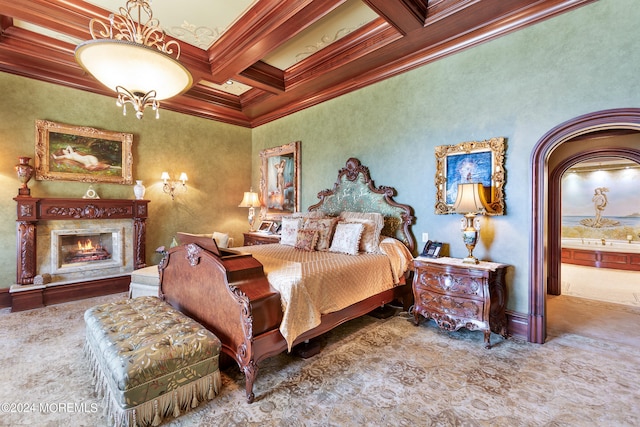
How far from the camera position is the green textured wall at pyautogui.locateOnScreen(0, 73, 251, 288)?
13.0ft

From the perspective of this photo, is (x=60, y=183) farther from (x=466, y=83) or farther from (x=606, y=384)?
(x=606, y=384)

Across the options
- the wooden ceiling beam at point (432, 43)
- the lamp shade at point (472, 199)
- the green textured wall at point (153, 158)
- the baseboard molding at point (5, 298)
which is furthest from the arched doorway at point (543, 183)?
the baseboard molding at point (5, 298)

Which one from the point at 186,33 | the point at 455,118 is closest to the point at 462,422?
the point at 455,118

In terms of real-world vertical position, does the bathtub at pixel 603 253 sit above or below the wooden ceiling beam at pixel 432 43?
below

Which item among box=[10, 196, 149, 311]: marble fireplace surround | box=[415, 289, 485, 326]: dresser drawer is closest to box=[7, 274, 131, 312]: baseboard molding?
box=[10, 196, 149, 311]: marble fireplace surround

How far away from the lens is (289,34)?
3225 mm

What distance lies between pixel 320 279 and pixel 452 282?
4.79ft

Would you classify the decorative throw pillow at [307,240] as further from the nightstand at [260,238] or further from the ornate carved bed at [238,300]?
the nightstand at [260,238]

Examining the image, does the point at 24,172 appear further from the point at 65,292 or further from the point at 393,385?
the point at 393,385

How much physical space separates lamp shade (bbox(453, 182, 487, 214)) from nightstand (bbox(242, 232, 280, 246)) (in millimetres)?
3001

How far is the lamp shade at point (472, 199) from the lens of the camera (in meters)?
2.94

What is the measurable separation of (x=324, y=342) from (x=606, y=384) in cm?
224

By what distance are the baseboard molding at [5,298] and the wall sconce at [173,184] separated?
2516mm

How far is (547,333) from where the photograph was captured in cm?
304
